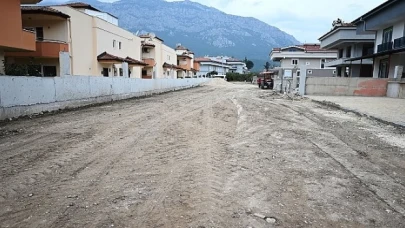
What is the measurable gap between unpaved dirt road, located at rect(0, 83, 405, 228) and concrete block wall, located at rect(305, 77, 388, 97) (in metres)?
19.0

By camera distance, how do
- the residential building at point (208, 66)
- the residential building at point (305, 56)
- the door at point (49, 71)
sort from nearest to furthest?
Answer: the door at point (49, 71) < the residential building at point (305, 56) < the residential building at point (208, 66)

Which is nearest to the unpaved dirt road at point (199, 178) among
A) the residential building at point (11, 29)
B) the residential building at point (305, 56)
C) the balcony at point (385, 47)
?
the residential building at point (11, 29)

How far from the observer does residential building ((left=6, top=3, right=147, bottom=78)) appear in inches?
917

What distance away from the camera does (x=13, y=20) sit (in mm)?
17484

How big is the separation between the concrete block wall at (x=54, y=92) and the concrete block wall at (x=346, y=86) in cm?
1609

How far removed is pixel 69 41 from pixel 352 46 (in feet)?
126

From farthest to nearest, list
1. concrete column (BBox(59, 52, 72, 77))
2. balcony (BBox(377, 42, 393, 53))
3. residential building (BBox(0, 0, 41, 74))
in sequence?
1. balcony (BBox(377, 42, 393, 53))
2. residential building (BBox(0, 0, 41, 74))
3. concrete column (BBox(59, 52, 72, 77))

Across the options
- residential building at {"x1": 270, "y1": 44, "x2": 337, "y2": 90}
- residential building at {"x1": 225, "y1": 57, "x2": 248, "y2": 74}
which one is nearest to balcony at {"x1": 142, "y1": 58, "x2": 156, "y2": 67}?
residential building at {"x1": 270, "y1": 44, "x2": 337, "y2": 90}

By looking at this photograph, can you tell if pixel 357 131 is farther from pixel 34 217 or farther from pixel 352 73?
pixel 352 73

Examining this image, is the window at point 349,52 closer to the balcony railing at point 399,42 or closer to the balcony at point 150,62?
the balcony railing at point 399,42

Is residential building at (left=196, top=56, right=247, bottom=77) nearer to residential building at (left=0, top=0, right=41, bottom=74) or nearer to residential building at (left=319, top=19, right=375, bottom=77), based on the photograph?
residential building at (left=319, top=19, right=375, bottom=77)

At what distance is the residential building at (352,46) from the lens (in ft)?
137

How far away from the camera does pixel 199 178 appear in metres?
5.21

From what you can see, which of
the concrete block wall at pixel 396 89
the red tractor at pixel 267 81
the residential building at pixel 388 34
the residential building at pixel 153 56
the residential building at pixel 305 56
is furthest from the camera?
the residential building at pixel 305 56
